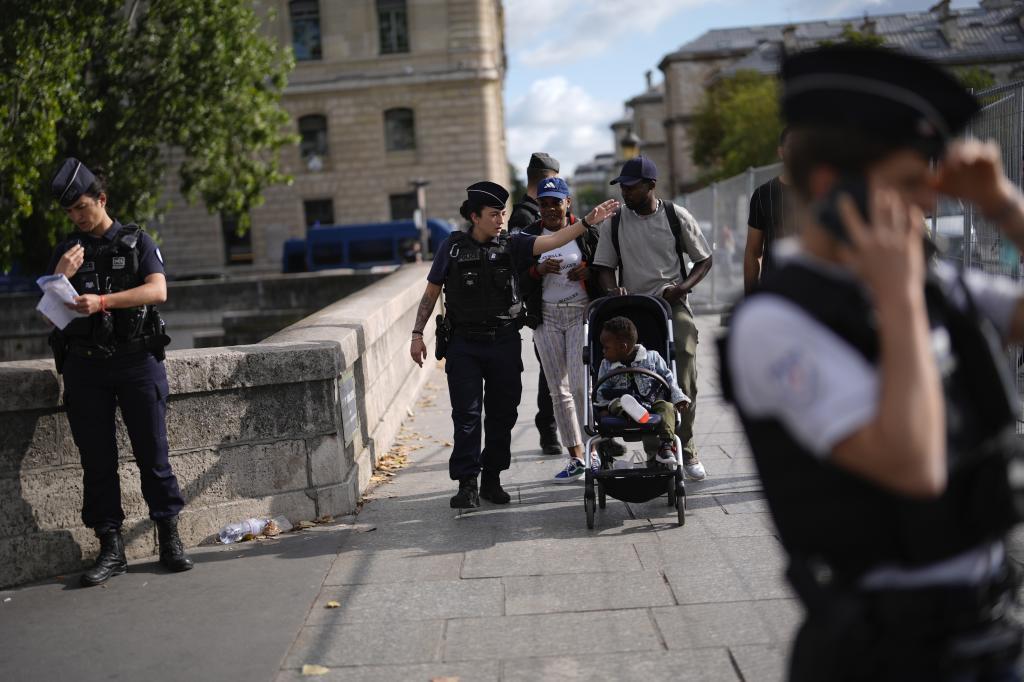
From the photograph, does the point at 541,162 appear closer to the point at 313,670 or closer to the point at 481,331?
the point at 481,331

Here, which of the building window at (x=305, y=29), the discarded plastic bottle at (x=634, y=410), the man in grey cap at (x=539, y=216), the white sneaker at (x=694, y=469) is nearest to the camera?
the discarded plastic bottle at (x=634, y=410)

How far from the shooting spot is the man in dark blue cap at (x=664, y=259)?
715 cm

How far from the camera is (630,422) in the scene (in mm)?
6176

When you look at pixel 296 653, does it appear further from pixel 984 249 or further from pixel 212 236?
pixel 212 236

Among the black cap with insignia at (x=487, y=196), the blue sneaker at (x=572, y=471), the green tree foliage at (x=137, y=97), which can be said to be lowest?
the blue sneaker at (x=572, y=471)

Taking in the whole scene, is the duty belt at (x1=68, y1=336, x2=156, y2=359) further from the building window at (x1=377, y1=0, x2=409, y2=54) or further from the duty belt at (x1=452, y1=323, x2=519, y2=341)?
the building window at (x1=377, y1=0, x2=409, y2=54)

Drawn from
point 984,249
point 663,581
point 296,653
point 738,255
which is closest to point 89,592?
point 296,653

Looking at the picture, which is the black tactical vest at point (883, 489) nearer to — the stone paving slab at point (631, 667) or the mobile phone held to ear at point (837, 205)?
the mobile phone held to ear at point (837, 205)

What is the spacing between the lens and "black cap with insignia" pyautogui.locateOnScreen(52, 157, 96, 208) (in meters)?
5.51

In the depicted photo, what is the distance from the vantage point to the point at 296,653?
4.55 m

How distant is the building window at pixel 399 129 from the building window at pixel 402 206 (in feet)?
6.31

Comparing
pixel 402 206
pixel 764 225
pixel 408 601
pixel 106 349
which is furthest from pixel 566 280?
pixel 402 206

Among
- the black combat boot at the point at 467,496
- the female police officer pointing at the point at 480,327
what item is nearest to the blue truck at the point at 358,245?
the female police officer pointing at the point at 480,327

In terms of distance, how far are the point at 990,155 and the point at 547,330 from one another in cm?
558
